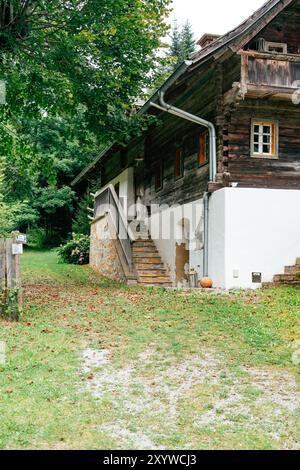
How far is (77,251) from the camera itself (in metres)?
27.2

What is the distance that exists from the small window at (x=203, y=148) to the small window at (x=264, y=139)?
4.73 feet

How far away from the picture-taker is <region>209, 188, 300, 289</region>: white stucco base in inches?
530

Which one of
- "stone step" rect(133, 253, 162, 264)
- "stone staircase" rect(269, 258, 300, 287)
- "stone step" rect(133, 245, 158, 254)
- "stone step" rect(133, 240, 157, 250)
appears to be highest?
"stone step" rect(133, 240, 157, 250)

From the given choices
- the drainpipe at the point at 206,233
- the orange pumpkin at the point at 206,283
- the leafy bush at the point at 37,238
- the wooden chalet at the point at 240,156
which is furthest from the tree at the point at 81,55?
the leafy bush at the point at 37,238

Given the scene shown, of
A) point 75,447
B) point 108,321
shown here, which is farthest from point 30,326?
point 75,447

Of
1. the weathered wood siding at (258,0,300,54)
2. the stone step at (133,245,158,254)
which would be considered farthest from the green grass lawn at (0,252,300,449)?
the weathered wood siding at (258,0,300,54)

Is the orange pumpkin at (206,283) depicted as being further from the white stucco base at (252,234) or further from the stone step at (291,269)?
the stone step at (291,269)

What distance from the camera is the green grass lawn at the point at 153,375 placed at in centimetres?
490

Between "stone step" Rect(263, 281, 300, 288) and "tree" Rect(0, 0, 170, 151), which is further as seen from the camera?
"stone step" Rect(263, 281, 300, 288)

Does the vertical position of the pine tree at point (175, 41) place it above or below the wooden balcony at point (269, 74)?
above

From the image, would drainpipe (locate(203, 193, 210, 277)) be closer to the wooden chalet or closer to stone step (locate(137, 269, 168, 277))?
the wooden chalet

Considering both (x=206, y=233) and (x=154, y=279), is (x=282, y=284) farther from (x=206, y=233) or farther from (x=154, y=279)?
(x=154, y=279)

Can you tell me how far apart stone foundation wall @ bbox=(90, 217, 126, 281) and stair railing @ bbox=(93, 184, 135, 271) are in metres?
0.45
